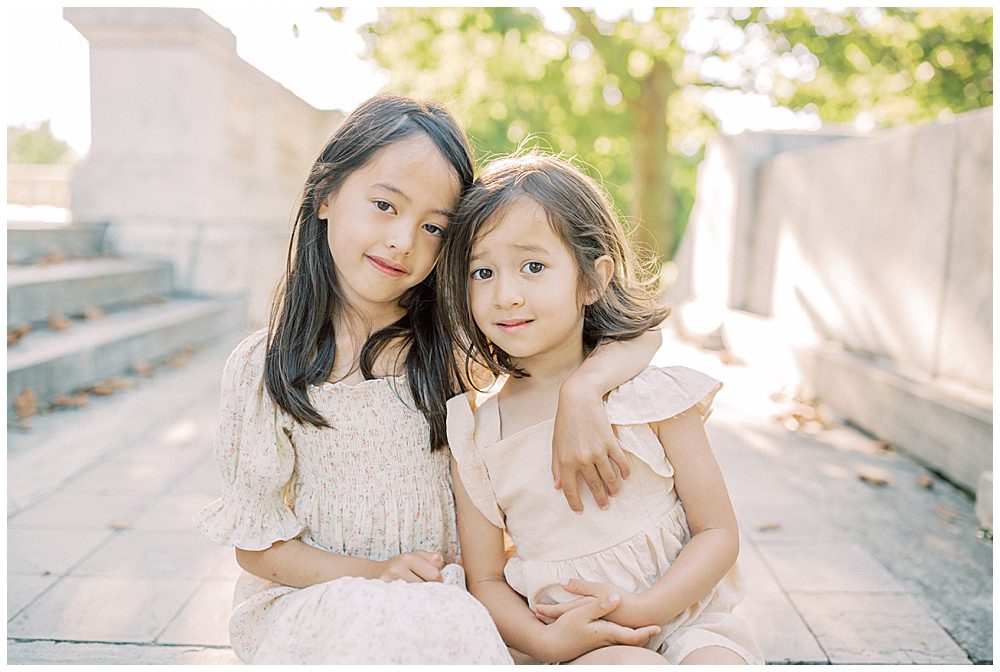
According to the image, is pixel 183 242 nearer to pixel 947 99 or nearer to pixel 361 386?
pixel 361 386

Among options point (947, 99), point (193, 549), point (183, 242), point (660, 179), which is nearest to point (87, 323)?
point (183, 242)

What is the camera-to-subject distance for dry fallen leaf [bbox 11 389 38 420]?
4219mm

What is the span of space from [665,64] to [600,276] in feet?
40.2

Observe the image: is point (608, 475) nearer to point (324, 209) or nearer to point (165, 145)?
point (324, 209)

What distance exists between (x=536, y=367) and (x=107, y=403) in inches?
141

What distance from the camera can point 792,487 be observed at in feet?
12.5

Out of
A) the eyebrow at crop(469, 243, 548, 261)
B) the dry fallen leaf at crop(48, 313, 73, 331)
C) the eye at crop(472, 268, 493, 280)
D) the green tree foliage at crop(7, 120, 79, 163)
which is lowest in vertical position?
the dry fallen leaf at crop(48, 313, 73, 331)

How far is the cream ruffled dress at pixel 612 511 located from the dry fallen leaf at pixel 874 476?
222 centimetres

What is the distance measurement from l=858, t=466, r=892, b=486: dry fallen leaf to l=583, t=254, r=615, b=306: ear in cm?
Answer: 247

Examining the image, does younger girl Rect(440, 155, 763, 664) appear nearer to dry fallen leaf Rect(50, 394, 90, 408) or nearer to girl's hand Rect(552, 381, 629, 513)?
Answer: girl's hand Rect(552, 381, 629, 513)

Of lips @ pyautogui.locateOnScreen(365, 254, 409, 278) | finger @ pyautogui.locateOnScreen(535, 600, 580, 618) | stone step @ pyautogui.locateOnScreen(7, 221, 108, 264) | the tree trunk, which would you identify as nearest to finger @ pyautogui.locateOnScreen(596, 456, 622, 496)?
finger @ pyautogui.locateOnScreen(535, 600, 580, 618)

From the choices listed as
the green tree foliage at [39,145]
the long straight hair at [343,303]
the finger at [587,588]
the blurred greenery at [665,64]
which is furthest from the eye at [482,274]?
the green tree foliage at [39,145]

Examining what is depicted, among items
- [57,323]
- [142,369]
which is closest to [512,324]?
[57,323]

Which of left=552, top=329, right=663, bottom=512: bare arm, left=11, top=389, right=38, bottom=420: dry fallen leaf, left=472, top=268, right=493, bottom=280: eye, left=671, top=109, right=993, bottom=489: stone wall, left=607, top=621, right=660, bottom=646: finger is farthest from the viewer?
left=11, top=389, right=38, bottom=420: dry fallen leaf
